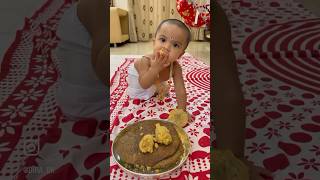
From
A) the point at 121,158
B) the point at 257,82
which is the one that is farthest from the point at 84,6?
the point at 257,82

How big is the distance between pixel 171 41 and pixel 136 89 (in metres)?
0.10

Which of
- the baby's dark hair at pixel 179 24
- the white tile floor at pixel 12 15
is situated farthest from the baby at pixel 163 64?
the white tile floor at pixel 12 15

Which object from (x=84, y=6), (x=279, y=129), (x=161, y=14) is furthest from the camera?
(x=279, y=129)

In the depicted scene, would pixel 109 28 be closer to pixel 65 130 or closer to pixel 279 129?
pixel 65 130

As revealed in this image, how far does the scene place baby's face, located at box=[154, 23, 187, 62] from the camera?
0.32 m

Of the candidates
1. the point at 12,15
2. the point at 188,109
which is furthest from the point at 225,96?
the point at 12,15

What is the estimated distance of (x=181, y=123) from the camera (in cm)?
40

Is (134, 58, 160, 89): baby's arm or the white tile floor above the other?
the white tile floor

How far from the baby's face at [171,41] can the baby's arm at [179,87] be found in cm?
2

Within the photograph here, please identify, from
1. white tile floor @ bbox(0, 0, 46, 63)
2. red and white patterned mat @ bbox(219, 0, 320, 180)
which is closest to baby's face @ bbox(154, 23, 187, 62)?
red and white patterned mat @ bbox(219, 0, 320, 180)

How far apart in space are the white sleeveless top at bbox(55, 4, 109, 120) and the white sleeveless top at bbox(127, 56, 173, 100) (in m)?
0.09

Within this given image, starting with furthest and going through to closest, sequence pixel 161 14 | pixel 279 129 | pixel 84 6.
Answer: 1. pixel 279 129
2. pixel 84 6
3. pixel 161 14

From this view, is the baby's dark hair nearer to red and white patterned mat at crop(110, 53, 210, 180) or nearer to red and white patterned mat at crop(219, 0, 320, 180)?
red and white patterned mat at crop(110, 53, 210, 180)

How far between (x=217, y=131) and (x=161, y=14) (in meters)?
0.18
